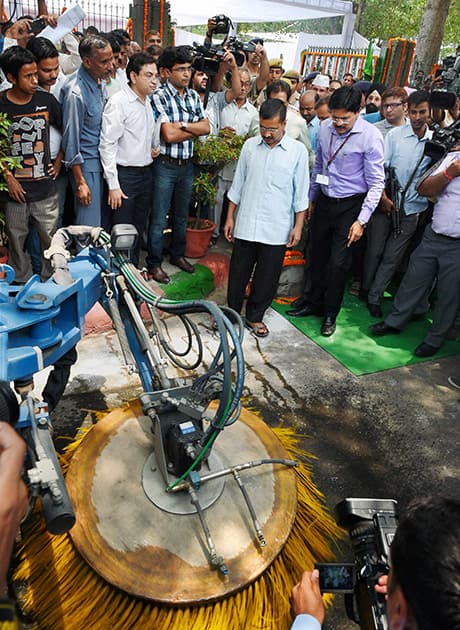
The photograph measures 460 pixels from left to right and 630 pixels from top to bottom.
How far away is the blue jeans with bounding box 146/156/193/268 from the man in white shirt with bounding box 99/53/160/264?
0.41 ft

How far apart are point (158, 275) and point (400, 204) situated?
2.27m

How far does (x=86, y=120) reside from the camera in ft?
12.3

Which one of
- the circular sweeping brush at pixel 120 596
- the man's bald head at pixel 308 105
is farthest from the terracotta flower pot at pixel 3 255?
the man's bald head at pixel 308 105

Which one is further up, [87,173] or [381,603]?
[87,173]

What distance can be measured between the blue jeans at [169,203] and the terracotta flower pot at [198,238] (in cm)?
17

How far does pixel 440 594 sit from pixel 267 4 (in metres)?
14.4

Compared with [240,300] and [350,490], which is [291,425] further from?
[240,300]

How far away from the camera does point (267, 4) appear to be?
12.5 meters

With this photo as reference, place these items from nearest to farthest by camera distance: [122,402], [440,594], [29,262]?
[440,594]
[122,402]
[29,262]

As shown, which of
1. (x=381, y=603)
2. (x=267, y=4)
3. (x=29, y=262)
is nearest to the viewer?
(x=381, y=603)

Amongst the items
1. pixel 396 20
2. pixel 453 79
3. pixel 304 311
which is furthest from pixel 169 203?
pixel 396 20

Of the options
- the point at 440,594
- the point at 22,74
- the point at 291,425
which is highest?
the point at 22,74

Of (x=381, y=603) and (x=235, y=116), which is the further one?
(x=235, y=116)

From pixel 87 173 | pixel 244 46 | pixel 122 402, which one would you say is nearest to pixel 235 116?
pixel 244 46
